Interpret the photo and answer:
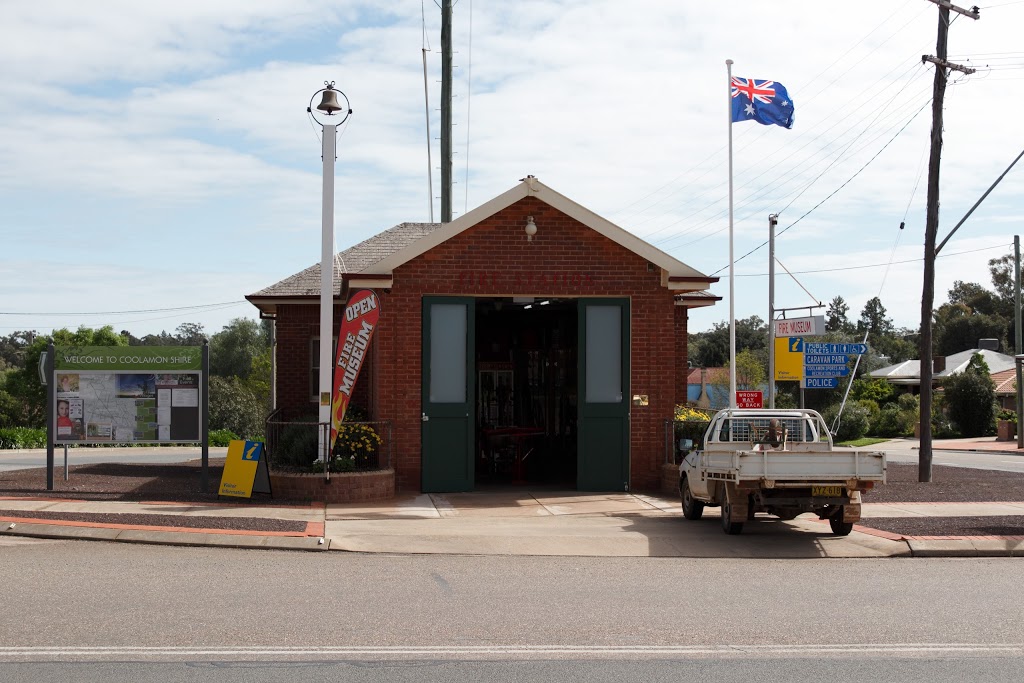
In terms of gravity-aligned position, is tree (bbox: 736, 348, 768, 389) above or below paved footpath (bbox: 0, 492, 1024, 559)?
above

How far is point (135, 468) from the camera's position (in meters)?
22.7

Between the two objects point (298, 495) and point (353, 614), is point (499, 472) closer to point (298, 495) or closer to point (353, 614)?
point (298, 495)

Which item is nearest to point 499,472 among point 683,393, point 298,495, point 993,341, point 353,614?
point 683,393

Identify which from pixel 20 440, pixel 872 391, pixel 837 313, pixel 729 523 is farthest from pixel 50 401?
pixel 837 313

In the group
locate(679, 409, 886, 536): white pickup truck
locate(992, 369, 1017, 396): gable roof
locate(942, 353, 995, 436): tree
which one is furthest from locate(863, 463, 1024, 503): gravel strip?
locate(992, 369, 1017, 396): gable roof

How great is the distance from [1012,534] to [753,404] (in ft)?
40.3

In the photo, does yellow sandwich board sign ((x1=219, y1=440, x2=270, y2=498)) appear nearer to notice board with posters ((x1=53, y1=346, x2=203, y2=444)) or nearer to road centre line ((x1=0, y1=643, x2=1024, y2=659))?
notice board with posters ((x1=53, y1=346, x2=203, y2=444))

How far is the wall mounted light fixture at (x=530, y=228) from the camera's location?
58.3 ft

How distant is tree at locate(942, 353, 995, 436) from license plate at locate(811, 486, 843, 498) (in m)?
44.4

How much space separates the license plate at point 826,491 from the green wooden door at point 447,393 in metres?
6.61

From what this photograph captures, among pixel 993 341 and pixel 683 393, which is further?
pixel 993 341

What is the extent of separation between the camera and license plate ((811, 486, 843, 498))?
42.5ft

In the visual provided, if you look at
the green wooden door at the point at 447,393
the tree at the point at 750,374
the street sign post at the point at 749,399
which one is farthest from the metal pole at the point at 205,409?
the tree at the point at 750,374

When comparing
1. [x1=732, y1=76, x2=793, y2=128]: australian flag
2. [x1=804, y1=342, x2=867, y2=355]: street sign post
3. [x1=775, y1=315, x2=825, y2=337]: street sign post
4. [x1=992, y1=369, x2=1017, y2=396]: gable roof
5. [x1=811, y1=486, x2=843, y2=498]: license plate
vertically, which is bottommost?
[x1=811, y1=486, x2=843, y2=498]: license plate
